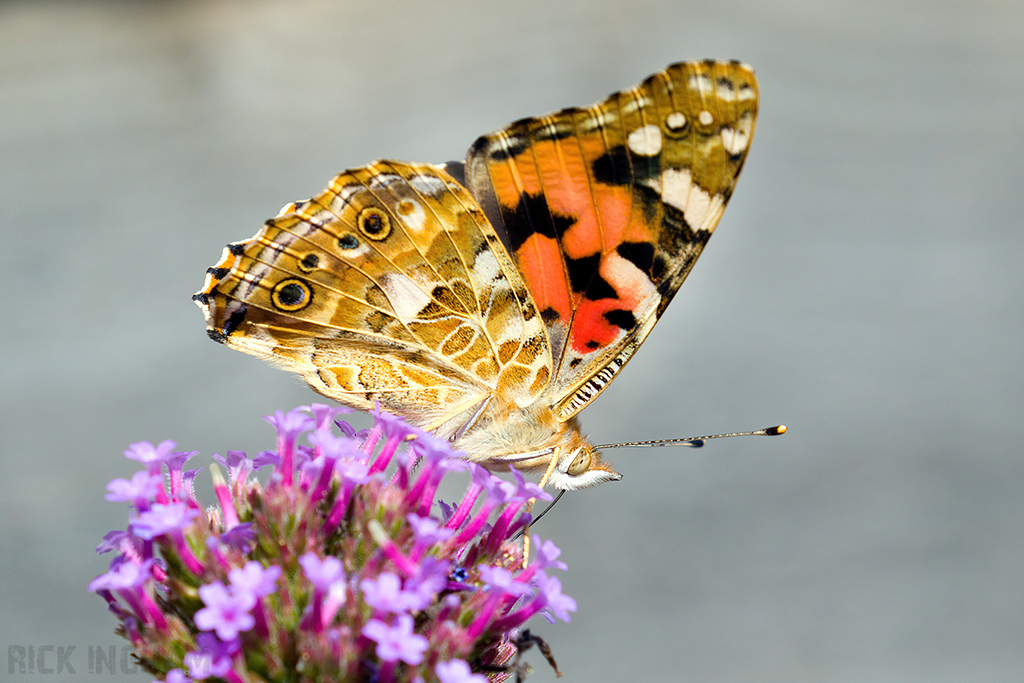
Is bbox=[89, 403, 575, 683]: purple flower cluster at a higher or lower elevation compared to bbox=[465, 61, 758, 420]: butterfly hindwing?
lower

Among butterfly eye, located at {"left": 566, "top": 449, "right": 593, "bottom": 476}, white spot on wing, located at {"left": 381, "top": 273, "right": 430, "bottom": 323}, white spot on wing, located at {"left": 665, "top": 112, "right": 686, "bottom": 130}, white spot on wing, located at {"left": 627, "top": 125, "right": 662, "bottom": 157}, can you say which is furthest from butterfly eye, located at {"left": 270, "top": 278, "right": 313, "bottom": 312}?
white spot on wing, located at {"left": 665, "top": 112, "right": 686, "bottom": 130}

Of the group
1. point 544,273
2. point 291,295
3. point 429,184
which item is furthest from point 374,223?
point 544,273

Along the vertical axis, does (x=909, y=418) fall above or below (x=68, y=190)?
below

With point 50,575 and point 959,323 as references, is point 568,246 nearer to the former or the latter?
point 50,575

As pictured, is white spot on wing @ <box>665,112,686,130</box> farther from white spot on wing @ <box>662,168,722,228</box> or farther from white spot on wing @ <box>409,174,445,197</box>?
white spot on wing @ <box>409,174,445,197</box>

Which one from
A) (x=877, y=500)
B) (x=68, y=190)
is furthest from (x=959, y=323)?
(x=68, y=190)

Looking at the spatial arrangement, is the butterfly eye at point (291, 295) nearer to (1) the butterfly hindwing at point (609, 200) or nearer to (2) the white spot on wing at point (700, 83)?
(1) the butterfly hindwing at point (609, 200)

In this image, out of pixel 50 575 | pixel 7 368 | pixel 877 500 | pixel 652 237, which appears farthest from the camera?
pixel 7 368
